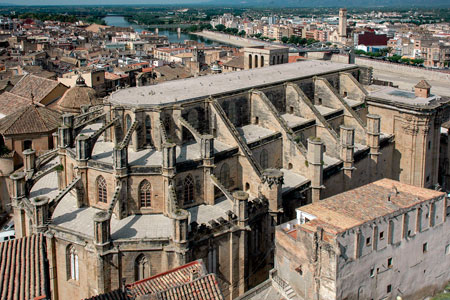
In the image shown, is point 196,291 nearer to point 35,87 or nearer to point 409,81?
point 35,87

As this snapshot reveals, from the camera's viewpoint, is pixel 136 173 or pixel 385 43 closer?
pixel 136 173

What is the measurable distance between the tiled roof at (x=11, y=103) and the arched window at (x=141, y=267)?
29.5 meters

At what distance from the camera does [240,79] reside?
42844 millimetres

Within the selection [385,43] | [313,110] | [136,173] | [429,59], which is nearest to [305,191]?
[313,110]

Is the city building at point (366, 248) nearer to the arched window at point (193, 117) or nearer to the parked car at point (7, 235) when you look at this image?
the arched window at point (193, 117)

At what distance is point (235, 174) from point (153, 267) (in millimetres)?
9521

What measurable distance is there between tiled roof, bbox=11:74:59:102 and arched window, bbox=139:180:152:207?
92.7ft

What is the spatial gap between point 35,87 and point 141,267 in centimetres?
3549

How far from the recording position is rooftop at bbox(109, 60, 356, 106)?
35.1 meters

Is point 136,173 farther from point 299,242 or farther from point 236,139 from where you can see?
point 299,242

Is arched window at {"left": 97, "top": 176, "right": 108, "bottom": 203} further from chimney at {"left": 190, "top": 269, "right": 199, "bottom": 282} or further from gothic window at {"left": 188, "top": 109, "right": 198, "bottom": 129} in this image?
chimney at {"left": 190, "top": 269, "right": 199, "bottom": 282}

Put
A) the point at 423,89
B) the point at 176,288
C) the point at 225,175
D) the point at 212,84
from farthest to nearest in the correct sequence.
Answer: the point at 423,89
the point at 212,84
the point at 225,175
the point at 176,288

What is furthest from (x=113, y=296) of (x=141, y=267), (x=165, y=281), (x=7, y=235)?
(x=7, y=235)

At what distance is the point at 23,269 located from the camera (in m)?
20.3
